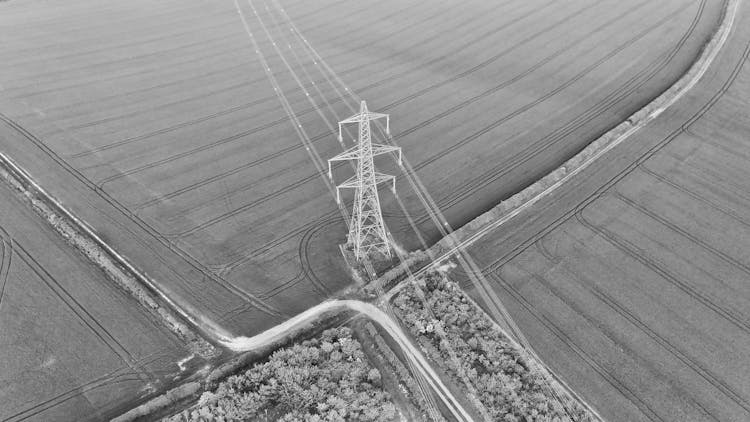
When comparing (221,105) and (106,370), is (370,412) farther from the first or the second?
(221,105)

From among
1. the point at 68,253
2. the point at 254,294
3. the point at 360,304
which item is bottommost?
the point at 360,304

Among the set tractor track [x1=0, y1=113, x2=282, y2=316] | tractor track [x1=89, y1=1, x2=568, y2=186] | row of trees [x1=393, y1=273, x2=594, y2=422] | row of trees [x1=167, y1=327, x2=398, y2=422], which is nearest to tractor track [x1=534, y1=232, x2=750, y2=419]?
row of trees [x1=393, y1=273, x2=594, y2=422]

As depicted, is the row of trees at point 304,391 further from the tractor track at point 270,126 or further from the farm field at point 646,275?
the tractor track at point 270,126

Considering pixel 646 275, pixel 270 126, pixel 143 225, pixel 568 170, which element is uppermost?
pixel 270 126

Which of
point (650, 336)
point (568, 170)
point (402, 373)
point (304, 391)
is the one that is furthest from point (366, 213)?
point (650, 336)

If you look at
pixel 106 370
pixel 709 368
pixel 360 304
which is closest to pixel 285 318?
pixel 360 304

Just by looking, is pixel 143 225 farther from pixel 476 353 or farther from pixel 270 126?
pixel 476 353

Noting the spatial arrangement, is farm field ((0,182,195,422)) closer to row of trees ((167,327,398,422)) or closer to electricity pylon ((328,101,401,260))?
row of trees ((167,327,398,422))

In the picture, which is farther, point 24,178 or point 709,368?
point 24,178
